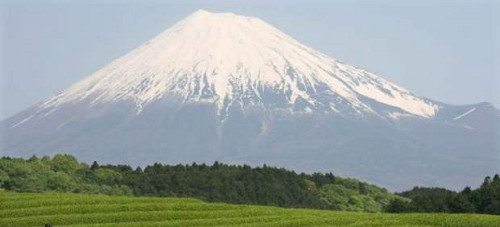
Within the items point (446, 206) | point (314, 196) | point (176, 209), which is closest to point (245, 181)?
point (314, 196)

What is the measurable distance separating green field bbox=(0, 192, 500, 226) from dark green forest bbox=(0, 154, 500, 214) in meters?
18.4

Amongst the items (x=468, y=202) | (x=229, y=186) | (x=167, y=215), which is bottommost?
(x=167, y=215)

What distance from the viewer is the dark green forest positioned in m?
69.6

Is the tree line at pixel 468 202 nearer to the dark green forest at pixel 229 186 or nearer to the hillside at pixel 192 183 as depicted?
the dark green forest at pixel 229 186

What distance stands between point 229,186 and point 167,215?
49536mm

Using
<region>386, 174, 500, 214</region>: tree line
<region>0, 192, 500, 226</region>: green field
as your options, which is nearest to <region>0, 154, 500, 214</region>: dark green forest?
<region>386, 174, 500, 214</region>: tree line

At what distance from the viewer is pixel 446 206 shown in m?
67.8

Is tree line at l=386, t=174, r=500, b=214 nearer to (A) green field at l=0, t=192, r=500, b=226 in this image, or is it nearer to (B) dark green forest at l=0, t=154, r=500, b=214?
(B) dark green forest at l=0, t=154, r=500, b=214

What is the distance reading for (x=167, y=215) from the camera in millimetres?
49531

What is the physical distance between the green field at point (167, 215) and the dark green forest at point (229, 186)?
1841 cm

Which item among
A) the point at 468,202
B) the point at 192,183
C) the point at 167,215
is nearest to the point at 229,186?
the point at 192,183

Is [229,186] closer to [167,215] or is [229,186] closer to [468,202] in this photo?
[468,202]

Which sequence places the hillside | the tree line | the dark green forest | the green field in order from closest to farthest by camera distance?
1. the green field
2. the tree line
3. the dark green forest
4. the hillside

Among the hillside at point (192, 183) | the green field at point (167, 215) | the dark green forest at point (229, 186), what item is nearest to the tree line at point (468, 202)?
the dark green forest at point (229, 186)
